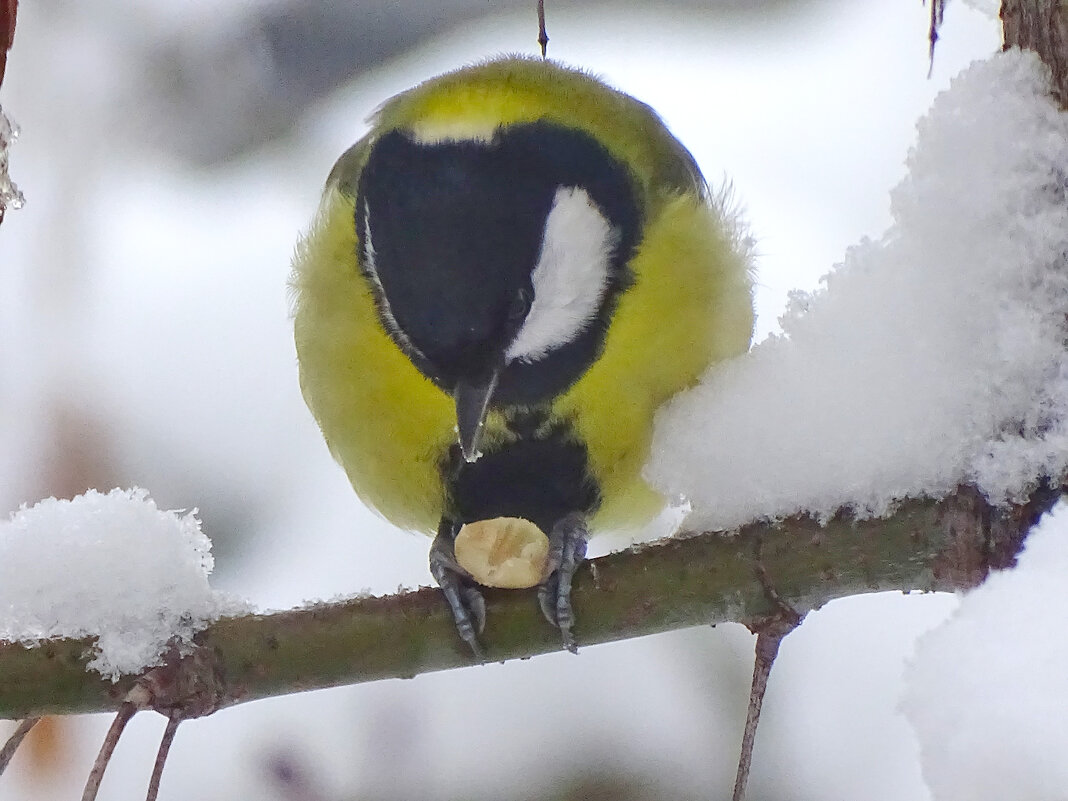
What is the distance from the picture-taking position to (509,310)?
660 millimetres

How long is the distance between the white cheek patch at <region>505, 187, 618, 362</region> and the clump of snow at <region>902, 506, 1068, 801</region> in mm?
371

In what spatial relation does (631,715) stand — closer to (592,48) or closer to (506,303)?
(506,303)

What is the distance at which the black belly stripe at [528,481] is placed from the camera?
2.49 feet

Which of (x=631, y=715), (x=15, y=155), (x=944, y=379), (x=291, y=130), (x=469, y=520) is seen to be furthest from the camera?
(x=291, y=130)

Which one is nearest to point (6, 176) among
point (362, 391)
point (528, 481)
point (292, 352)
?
point (362, 391)

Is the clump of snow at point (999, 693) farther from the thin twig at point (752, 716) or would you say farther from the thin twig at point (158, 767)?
the thin twig at point (158, 767)

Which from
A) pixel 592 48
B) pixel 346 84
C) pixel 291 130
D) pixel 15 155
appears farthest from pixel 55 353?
pixel 592 48

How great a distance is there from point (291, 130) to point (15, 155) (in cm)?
42

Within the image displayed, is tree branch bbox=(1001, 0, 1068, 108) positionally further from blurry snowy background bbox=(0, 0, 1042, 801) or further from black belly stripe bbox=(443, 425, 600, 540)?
blurry snowy background bbox=(0, 0, 1042, 801)

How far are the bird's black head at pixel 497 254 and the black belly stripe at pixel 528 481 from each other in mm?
49

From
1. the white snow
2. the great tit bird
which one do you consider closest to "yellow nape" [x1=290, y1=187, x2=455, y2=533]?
the great tit bird

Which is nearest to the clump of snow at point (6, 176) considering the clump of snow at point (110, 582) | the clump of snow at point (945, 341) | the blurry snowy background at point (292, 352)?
the clump of snow at point (110, 582)

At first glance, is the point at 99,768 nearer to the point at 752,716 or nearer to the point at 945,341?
the point at 752,716

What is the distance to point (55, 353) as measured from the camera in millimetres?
1502
